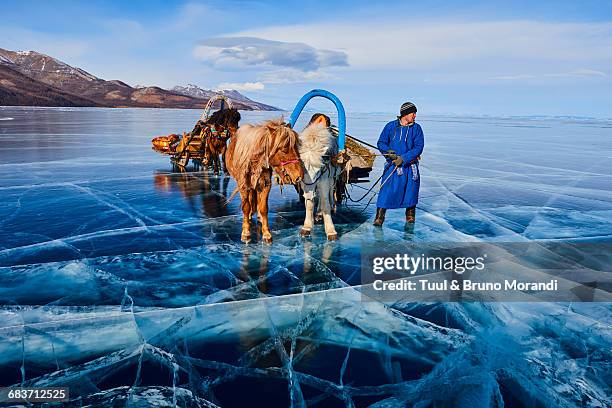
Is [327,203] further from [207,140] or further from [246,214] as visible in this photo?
[207,140]

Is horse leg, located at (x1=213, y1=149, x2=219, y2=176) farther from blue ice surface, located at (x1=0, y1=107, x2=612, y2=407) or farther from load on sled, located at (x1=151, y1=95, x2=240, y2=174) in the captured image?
blue ice surface, located at (x1=0, y1=107, x2=612, y2=407)

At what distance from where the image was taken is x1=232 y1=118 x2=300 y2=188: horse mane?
4.96 meters

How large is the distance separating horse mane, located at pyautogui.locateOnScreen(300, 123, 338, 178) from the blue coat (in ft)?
4.04

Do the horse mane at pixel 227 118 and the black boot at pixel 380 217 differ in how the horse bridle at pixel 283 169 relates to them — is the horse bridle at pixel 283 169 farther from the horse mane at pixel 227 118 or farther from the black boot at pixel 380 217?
the horse mane at pixel 227 118

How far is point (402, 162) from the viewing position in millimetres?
5992

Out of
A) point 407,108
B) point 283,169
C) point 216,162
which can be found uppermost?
point 407,108

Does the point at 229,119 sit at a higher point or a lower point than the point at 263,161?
higher

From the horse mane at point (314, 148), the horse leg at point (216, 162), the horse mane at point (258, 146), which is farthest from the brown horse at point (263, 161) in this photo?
the horse leg at point (216, 162)

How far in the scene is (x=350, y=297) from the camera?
4.02 metres

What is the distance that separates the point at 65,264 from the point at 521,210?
756 cm

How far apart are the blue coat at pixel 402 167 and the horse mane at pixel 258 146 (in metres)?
1.81

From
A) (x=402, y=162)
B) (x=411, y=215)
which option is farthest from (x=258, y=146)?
(x=411, y=215)

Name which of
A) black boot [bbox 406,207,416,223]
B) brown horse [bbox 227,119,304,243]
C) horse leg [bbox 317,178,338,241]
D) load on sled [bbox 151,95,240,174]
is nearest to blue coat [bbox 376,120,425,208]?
black boot [bbox 406,207,416,223]

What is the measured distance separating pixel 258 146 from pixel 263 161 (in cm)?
20
